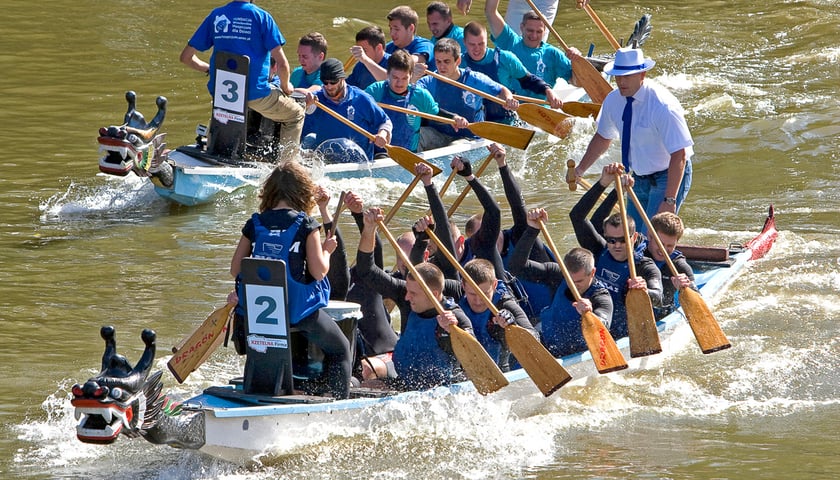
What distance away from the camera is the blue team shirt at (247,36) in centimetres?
1128

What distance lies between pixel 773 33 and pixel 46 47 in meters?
11.1

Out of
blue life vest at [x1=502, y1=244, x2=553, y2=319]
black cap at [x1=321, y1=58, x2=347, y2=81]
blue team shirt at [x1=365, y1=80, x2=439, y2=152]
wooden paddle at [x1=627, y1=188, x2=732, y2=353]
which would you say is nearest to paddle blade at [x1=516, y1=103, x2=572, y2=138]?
blue team shirt at [x1=365, y1=80, x2=439, y2=152]

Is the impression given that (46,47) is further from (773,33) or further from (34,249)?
(773,33)

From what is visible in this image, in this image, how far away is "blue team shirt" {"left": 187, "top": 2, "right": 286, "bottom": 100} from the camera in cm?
1128

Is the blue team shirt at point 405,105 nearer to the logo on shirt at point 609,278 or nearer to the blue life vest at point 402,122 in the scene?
the blue life vest at point 402,122

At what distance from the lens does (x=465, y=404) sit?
7.44 metres

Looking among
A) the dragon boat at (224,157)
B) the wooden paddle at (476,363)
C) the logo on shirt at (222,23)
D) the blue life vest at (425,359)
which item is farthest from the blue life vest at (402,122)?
the wooden paddle at (476,363)

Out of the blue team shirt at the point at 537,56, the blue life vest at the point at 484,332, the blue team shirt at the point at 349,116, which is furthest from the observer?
the blue team shirt at the point at 537,56

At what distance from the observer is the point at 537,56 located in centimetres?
1502

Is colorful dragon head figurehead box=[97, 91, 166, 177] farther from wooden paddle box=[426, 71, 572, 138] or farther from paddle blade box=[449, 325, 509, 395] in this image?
paddle blade box=[449, 325, 509, 395]

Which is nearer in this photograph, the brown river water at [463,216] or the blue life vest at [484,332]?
the brown river water at [463,216]

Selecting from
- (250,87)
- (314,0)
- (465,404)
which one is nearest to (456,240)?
(465,404)

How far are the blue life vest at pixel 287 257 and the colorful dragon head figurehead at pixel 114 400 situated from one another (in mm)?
853

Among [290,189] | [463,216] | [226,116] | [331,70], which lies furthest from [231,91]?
[290,189]
